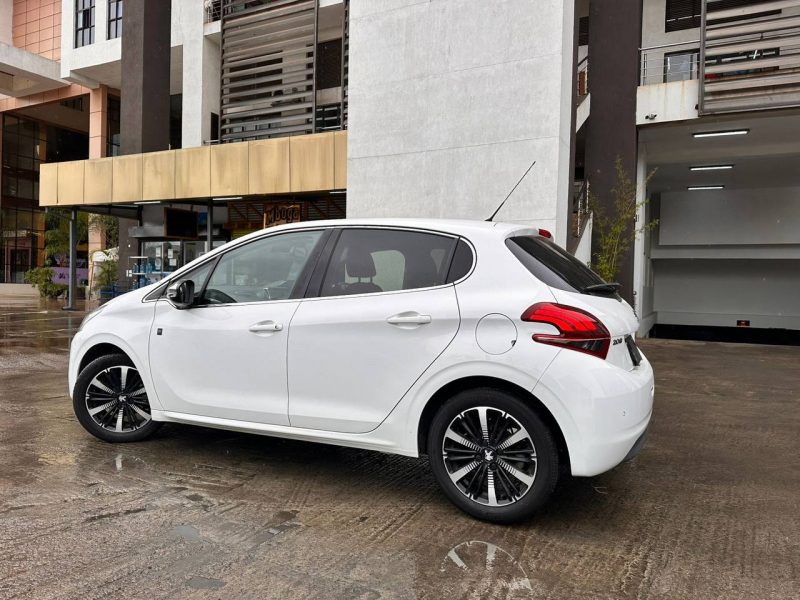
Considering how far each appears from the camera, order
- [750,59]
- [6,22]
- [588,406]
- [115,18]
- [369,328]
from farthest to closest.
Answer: [6,22] < [115,18] < [750,59] < [369,328] < [588,406]

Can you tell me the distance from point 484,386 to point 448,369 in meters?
0.22

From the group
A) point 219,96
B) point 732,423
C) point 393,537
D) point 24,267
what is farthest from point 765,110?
point 24,267

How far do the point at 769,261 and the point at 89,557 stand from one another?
26933 mm

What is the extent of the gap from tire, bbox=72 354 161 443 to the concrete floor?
0.15m

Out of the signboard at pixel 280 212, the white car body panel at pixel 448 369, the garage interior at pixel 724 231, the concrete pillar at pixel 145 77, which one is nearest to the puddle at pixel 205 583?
the white car body panel at pixel 448 369

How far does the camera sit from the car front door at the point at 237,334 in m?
4.08

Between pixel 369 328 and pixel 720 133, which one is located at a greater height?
pixel 720 133

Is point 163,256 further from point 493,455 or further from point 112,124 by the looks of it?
point 493,455

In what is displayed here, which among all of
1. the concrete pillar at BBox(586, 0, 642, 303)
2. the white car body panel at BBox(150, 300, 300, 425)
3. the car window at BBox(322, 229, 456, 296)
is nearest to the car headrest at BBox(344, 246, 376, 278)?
the car window at BBox(322, 229, 456, 296)

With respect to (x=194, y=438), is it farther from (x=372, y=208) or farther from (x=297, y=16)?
(x=297, y=16)

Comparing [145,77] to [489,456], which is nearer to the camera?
[489,456]

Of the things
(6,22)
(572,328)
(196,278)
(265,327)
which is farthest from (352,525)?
(6,22)

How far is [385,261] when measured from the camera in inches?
157

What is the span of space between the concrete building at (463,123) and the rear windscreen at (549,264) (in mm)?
8780
